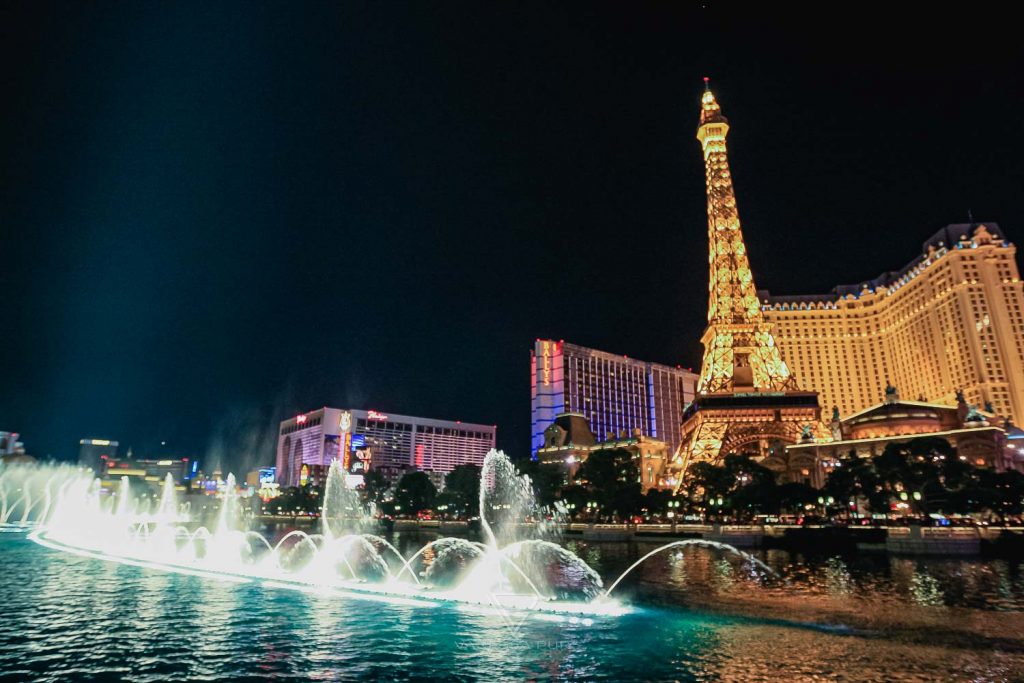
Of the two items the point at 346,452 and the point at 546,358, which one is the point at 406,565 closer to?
the point at 546,358

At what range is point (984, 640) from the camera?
687 inches

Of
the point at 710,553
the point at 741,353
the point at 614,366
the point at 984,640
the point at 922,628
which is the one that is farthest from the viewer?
the point at 614,366

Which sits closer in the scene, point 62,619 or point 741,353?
point 62,619

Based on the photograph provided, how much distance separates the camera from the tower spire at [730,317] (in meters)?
95.5

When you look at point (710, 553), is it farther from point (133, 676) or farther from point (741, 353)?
point (741, 353)

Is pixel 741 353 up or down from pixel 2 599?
up

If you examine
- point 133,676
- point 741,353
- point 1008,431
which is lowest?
point 133,676

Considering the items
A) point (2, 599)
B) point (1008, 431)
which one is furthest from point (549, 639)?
point (1008, 431)

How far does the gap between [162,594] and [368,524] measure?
7819cm

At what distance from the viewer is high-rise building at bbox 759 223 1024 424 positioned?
340 ft

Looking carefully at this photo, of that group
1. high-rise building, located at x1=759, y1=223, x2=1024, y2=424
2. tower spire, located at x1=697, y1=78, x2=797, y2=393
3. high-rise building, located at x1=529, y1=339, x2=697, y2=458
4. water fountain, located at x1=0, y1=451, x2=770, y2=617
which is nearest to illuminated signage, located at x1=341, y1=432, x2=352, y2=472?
high-rise building, located at x1=529, y1=339, x2=697, y2=458

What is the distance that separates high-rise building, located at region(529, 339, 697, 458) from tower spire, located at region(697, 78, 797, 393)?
5078 cm

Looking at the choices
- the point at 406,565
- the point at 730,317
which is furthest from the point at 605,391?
the point at 406,565

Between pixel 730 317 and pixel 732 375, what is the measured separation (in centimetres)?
956
